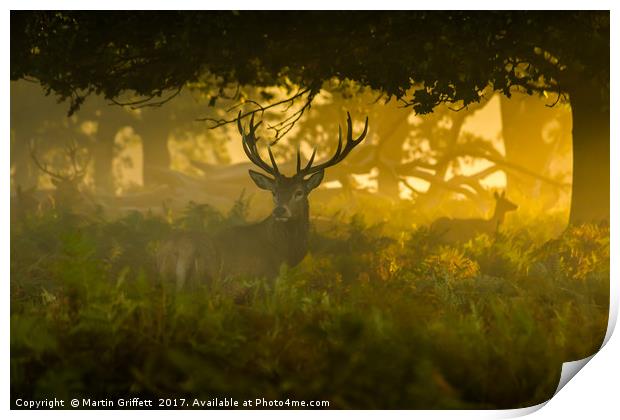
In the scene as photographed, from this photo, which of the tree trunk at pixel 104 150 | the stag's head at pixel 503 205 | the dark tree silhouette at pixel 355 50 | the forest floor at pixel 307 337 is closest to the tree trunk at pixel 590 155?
the dark tree silhouette at pixel 355 50

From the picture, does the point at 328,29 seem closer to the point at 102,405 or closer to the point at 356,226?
the point at 356,226

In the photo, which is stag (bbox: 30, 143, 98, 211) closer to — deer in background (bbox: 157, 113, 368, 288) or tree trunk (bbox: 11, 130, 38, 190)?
tree trunk (bbox: 11, 130, 38, 190)

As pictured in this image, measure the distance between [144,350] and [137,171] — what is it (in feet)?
40.7

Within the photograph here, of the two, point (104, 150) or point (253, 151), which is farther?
point (104, 150)

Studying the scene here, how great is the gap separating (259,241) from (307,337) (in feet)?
6.99

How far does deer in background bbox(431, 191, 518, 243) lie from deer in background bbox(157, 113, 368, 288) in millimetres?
2138

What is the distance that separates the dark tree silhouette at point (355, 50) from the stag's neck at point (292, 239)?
1.40 m

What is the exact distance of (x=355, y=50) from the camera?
352 inches

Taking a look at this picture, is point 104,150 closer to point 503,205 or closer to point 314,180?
point 503,205

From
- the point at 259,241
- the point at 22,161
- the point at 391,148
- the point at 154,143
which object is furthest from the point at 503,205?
the point at 154,143

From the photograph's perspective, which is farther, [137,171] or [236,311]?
[137,171]

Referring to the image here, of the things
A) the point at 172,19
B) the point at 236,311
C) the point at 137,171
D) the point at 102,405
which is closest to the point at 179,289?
the point at 236,311

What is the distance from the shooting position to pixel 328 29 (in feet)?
28.2

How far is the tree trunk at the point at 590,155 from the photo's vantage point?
9000 mm
